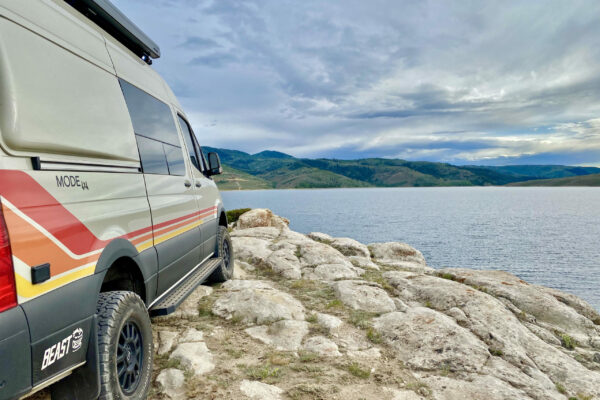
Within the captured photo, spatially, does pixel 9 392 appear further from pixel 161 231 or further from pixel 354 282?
pixel 354 282

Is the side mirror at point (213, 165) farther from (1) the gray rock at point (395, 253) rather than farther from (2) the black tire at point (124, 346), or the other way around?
(1) the gray rock at point (395, 253)

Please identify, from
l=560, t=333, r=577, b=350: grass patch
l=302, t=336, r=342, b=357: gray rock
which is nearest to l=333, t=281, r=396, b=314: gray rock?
l=302, t=336, r=342, b=357: gray rock

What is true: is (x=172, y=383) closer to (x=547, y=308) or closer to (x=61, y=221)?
(x=61, y=221)

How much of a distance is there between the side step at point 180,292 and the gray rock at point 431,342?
2856 millimetres

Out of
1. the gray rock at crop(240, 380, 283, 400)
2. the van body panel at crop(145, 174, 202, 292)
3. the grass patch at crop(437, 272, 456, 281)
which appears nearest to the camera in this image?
the gray rock at crop(240, 380, 283, 400)

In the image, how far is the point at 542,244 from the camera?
3912cm

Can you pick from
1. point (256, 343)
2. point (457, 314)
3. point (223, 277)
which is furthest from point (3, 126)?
point (457, 314)

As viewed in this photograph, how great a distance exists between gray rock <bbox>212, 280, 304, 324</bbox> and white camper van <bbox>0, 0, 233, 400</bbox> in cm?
157

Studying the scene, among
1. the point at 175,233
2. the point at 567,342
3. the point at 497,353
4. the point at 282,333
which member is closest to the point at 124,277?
the point at 175,233

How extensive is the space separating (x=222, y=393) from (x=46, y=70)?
3.25 m

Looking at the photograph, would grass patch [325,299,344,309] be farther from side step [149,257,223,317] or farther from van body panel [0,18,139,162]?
van body panel [0,18,139,162]

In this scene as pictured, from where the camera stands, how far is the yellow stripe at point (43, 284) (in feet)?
6.26

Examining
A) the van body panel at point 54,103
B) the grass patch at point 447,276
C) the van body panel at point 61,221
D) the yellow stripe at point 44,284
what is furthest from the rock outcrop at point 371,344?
the van body panel at point 54,103

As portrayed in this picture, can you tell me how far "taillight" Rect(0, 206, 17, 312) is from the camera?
1812 millimetres
